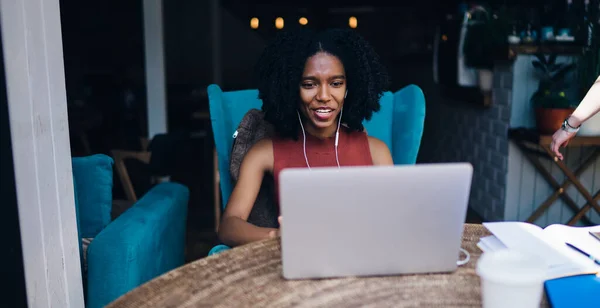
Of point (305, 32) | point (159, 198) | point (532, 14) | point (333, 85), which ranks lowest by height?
point (159, 198)

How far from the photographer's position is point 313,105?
5.70 feet

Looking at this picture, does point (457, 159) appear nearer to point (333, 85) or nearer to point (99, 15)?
point (333, 85)

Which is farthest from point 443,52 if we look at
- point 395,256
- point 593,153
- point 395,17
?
point 395,17

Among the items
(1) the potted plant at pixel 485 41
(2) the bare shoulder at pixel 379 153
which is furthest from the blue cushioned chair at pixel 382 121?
(1) the potted plant at pixel 485 41

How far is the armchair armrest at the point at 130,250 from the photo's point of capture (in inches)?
65.0

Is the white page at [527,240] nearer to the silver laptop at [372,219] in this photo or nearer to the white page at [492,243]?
the white page at [492,243]

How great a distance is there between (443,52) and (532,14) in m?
1.06

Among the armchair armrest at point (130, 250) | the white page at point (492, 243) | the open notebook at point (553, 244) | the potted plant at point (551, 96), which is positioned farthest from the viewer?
the potted plant at point (551, 96)

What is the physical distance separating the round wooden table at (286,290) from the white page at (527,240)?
11cm

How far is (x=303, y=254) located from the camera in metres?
1.03

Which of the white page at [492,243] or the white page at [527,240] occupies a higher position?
the white page at [527,240]

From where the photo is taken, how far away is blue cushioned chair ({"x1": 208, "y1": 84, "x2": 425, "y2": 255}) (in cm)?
207

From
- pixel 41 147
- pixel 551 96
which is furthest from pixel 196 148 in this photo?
pixel 41 147

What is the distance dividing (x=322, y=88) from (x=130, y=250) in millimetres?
762
